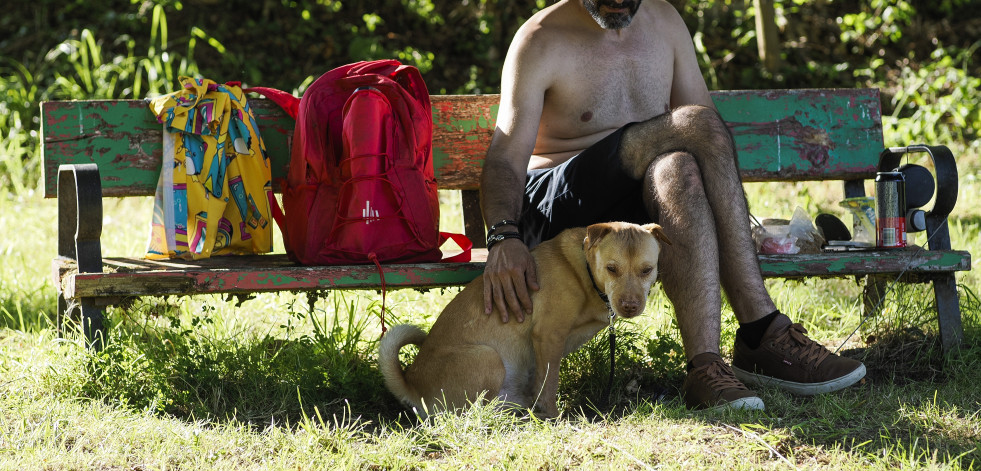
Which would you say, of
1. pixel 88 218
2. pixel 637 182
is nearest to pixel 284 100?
pixel 88 218

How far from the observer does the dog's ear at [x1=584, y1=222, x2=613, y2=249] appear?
314 cm

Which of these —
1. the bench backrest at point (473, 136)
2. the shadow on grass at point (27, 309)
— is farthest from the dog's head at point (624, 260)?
the shadow on grass at point (27, 309)

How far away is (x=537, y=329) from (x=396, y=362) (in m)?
0.52

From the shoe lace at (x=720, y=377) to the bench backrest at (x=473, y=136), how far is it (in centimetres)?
145

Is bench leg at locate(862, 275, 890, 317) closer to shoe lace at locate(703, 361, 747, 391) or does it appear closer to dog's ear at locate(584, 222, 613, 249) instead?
shoe lace at locate(703, 361, 747, 391)

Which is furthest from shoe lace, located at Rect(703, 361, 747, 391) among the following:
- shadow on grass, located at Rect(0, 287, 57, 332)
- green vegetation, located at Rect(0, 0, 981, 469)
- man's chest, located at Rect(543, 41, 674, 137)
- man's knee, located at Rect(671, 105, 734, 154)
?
shadow on grass, located at Rect(0, 287, 57, 332)

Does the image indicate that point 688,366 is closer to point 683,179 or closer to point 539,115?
point 683,179

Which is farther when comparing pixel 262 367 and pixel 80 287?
pixel 262 367

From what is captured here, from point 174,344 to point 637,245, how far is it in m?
1.89

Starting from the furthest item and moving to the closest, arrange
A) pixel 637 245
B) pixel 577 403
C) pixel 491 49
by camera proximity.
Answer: pixel 491 49
pixel 577 403
pixel 637 245

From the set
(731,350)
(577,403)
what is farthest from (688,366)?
(731,350)

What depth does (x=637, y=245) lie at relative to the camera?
3102mm

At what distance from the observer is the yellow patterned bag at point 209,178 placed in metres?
3.66

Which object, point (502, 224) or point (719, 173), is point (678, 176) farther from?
Answer: point (502, 224)
